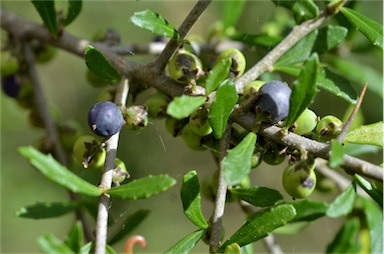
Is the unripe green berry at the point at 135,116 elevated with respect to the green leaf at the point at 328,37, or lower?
lower

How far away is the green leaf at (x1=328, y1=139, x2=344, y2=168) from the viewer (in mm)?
849

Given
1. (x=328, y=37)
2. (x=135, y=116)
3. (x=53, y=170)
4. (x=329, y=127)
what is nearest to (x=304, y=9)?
(x=328, y=37)

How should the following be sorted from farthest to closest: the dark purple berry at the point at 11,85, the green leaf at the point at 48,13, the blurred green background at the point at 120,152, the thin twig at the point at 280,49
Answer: the blurred green background at the point at 120,152, the dark purple berry at the point at 11,85, the green leaf at the point at 48,13, the thin twig at the point at 280,49

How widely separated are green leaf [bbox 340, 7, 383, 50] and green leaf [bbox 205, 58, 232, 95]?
348 millimetres

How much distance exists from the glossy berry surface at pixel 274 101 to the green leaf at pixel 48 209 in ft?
1.86

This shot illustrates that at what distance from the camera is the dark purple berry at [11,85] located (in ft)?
5.42

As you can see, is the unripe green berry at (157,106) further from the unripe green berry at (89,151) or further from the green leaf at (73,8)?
the green leaf at (73,8)

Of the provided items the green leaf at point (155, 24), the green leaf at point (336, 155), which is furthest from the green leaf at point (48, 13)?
the green leaf at point (336, 155)

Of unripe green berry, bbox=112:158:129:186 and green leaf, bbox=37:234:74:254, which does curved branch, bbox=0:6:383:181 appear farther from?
green leaf, bbox=37:234:74:254

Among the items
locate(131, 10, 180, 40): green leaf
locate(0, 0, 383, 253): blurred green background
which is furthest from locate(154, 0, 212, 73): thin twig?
locate(0, 0, 383, 253): blurred green background

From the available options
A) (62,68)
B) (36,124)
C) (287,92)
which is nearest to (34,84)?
(36,124)

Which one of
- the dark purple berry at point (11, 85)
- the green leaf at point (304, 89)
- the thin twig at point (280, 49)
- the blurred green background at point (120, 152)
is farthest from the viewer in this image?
the blurred green background at point (120, 152)

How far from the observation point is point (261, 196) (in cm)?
102

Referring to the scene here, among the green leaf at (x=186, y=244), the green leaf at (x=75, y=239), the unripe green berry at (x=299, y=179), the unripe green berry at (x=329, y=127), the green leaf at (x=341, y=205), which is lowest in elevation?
the green leaf at (x=186, y=244)
